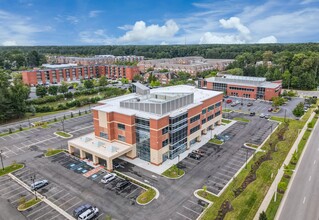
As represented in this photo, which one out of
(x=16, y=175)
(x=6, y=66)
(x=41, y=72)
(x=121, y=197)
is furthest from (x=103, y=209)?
(x=6, y=66)

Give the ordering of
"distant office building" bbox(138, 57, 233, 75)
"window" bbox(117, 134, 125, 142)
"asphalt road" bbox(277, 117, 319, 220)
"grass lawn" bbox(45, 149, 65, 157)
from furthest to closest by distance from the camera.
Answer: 1. "distant office building" bbox(138, 57, 233, 75)
2. "grass lawn" bbox(45, 149, 65, 157)
3. "window" bbox(117, 134, 125, 142)
4. "asphalt road" bbox(277, 117, 319, 220)

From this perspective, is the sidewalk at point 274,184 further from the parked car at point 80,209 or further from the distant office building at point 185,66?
the distant office building at point 185,66

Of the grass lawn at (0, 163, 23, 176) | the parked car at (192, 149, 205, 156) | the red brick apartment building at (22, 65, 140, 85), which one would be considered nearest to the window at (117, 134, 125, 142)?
the parked car at (192, 149, 205, 156)

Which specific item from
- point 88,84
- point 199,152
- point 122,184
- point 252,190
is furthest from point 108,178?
point 88,84

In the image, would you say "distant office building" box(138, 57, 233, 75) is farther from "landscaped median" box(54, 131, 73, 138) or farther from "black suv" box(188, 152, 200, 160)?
"black suv" box(188, 152, 200, 160)

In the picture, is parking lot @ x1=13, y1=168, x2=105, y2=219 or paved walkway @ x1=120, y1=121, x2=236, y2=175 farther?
paved walkway @ x1=120, y1=121, x2=236, y2=175

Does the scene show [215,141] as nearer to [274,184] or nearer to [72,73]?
[274,184]

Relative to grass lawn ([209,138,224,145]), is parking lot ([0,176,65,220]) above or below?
below
